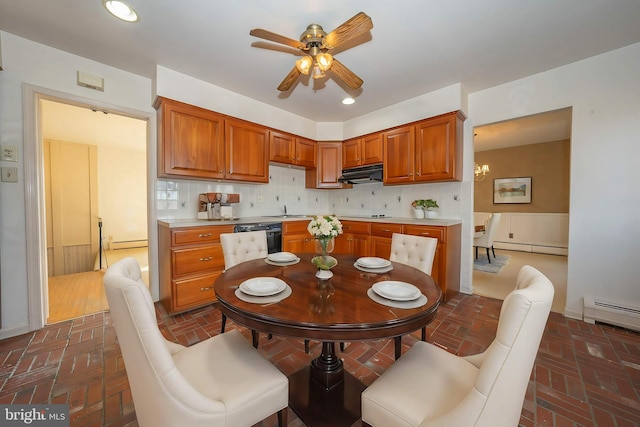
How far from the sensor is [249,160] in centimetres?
312

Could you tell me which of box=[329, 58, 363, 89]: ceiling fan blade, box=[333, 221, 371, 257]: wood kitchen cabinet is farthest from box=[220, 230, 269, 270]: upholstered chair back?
box=[333, 221, 371, 257]: wood kitchen cabinet

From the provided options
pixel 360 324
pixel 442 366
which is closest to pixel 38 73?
pixel 360 324

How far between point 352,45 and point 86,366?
10.6ft

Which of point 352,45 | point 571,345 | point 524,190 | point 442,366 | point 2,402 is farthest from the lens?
point 524,190

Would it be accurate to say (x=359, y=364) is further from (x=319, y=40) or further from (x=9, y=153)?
(x=9, y=153)

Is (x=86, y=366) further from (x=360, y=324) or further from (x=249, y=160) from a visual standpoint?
(x=249, y=160)

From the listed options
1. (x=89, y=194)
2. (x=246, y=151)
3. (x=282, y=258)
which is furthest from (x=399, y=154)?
(x=89, y=194)

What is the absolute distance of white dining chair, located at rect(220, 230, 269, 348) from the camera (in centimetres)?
189

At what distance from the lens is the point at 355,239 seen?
136 inches

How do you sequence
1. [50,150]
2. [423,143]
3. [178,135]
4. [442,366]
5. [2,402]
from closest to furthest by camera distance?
[442,366] < [2,402] < [178,135] < [423,143] < [50,150]

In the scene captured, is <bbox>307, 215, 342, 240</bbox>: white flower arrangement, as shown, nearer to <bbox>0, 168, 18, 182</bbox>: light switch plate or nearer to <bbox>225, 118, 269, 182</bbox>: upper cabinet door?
<bbox>225, 118, 269, 182</bbox>: upper cabinet door

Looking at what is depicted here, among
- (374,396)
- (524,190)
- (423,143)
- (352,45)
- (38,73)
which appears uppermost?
(352,45)

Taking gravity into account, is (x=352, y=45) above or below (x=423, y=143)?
above

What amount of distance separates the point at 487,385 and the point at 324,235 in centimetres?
88
